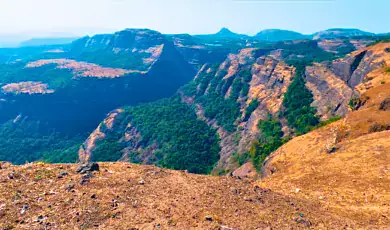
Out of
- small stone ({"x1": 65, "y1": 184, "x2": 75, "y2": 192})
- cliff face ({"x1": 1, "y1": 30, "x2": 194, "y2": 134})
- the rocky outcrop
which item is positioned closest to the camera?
small stone ({"x1": 65, "y1": 184, "x2": 75, "y2": 192})

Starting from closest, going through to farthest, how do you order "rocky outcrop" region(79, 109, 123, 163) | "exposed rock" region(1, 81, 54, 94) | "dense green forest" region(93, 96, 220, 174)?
"dense green forest" region(93, 96, 220, 174), "rocky outcrop" region(79, 109, 123, 163), "exposed rock" region(1, 81, 54, 94)

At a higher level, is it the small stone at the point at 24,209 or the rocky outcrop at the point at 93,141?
the small stone at the point at 24,209

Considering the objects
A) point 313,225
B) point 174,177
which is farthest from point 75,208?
point 313,225

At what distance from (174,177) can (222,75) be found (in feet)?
369

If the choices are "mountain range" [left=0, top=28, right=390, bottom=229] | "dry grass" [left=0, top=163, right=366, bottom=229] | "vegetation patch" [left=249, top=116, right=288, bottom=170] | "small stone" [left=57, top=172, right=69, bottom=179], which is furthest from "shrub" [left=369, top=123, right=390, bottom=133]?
"small stone" [left=57, top=172, right=69, bottom=179]

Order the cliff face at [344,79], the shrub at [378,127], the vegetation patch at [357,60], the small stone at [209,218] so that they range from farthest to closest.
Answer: the vegetation patch at [357,60]
the cliff face at [344,79]
the shrub at [378,127]
the small stone at [209,218]

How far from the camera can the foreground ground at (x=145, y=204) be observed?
17.4 metres

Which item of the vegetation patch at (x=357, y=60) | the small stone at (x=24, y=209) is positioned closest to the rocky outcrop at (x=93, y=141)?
the vegetation patch at (x=357, y=60)

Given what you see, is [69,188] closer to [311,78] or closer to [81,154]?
[311,78]

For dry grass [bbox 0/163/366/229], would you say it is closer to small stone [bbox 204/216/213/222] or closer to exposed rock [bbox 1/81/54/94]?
small stone [bbox 204/216/213/222]

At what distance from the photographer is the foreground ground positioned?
17.4 m

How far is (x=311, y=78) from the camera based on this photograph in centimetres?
8012

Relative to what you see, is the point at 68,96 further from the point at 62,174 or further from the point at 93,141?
the point at 62,174

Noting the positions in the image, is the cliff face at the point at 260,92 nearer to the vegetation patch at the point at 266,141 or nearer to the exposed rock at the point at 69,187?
the vegetation patch at the point at 266,141
